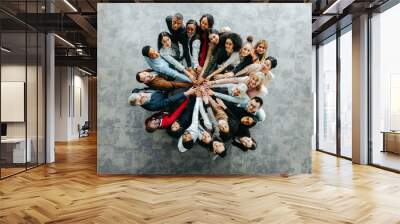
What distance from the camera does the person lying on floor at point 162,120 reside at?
6168mm

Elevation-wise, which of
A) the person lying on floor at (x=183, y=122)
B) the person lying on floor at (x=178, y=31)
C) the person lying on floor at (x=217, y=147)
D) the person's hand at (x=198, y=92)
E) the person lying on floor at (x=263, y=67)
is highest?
the person lying on floor at (x=178, y=31)

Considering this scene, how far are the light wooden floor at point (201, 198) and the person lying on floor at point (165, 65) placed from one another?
1706 mm

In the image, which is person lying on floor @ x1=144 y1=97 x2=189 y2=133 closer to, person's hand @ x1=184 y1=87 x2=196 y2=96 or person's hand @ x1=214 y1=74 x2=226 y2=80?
person's hand @ x1=184 y1=87 x2=196 y2=96

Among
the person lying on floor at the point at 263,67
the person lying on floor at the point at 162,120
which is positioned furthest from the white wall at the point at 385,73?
the person lying on floor at the point at 162,120

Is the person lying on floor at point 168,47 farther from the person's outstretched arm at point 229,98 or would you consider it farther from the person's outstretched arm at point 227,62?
the person's outstretched arm at point 229,98

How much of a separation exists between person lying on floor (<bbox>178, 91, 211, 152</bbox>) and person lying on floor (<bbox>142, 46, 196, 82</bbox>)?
1.19ft

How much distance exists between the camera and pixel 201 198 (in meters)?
5.08

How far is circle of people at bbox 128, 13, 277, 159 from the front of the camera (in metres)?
6.14

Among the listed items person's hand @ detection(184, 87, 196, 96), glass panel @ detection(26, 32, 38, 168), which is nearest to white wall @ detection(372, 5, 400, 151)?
person's hand @ detection(184, 87, 196, 96)

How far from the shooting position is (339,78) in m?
10.0

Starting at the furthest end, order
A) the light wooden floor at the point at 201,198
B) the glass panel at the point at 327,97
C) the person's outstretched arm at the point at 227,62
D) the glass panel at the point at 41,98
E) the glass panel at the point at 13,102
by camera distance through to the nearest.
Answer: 1. the glass panel at the point at 327,97
2. the glass panel at the point at 41,98
3. the glass panel at the point at 13,102
4. the person's outstretched arm at the point at 227,62
5. the light wooden floor at the point at 201,198

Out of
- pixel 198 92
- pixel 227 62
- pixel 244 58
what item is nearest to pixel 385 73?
pixel 244 58

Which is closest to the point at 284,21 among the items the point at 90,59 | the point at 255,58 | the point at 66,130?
the point at 255,58

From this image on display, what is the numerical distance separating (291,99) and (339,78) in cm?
372
